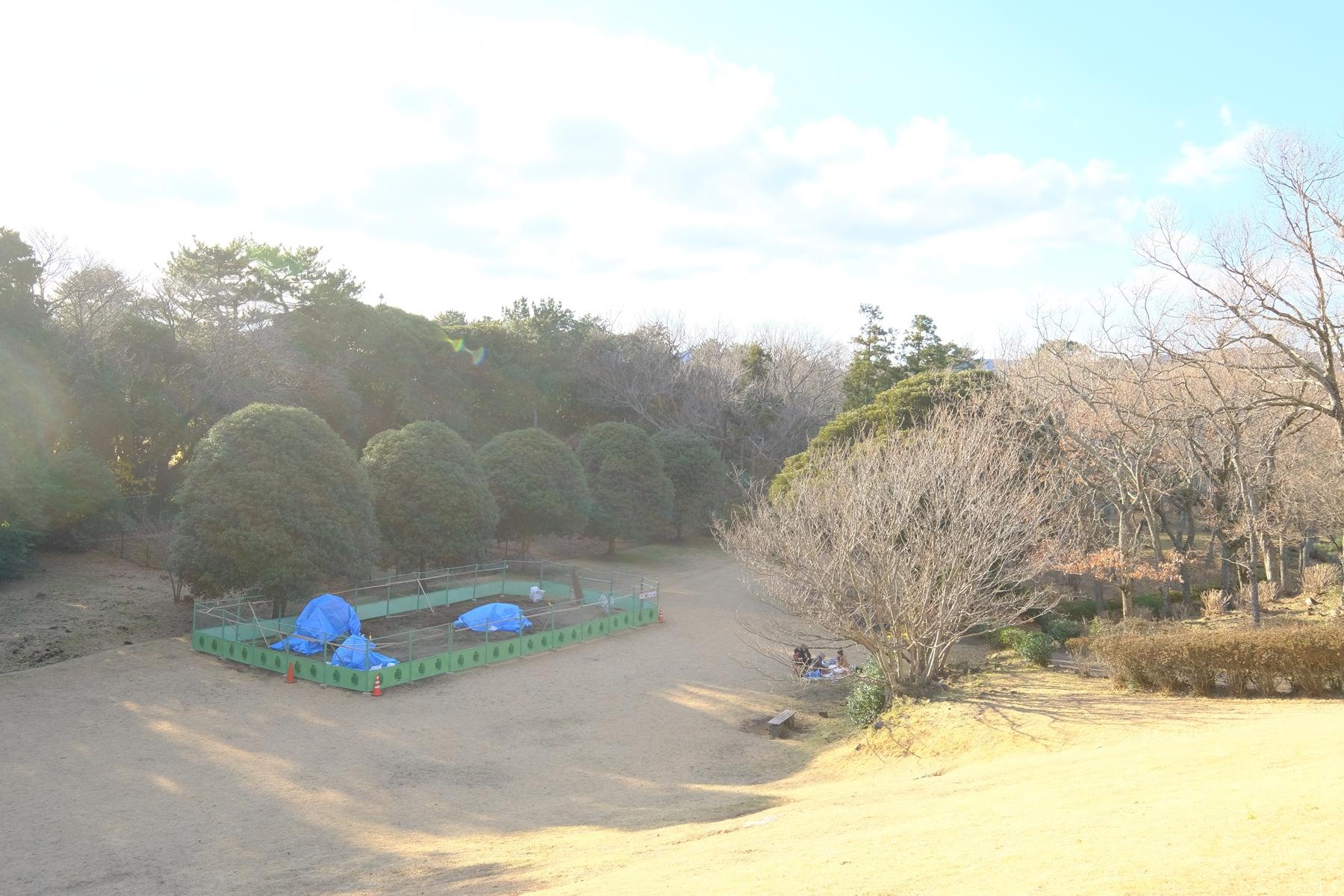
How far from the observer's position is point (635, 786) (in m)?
14.8

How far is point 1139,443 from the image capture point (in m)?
23.0

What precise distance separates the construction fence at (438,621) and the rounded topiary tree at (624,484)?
3.34 metres

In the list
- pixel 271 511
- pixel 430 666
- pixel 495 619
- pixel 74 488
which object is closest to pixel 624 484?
pixel 495 619

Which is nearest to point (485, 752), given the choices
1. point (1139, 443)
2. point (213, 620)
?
point (213, 620)

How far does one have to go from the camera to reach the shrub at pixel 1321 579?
82.6ft

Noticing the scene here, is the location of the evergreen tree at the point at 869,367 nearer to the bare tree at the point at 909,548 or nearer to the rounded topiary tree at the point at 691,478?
the rounded topiary tree at the point at 691,478

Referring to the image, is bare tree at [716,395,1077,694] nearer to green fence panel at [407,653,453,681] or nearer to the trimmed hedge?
the trimmed hedge

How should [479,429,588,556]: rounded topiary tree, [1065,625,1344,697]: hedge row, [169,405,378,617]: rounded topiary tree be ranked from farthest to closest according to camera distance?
[479,429,588,556]: rounded topiary tree, [169,405,378,617]: rounded topiary tree, [1065,625,1344,697]: hedge row

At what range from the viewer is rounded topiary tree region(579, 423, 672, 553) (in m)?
35.7

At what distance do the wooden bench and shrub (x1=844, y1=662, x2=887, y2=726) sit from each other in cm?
116

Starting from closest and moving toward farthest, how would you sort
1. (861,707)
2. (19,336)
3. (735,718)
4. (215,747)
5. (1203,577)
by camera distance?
(215,747), (861,707), (735,718), (19,336), (1203,577)

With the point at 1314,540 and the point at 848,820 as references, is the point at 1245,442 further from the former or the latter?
the point at 848,820

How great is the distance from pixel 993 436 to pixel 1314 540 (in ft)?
60.4

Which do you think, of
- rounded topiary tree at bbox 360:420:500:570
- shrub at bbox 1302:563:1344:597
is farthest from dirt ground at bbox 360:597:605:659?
shrub at bbox 1302:563:1344:597
